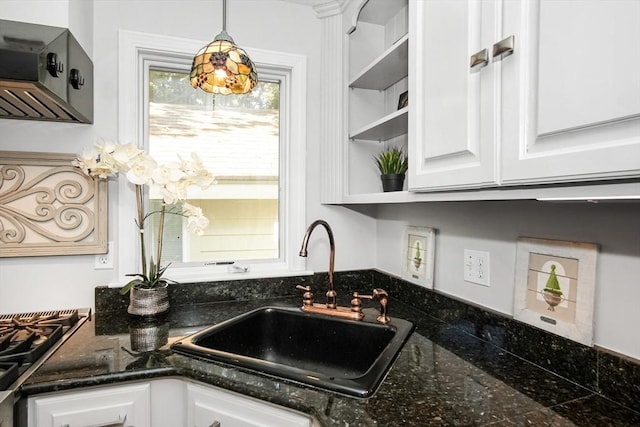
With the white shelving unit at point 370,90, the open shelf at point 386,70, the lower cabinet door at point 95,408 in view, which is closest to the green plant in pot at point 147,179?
the lower cabinet door at point 95,408

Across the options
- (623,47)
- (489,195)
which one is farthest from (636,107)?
(489,195)

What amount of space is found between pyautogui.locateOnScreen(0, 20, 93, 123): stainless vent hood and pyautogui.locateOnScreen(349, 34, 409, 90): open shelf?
1.11 meters

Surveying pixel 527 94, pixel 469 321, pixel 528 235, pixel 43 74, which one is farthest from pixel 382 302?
pixel 43 74

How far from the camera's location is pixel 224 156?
1811 millimetres

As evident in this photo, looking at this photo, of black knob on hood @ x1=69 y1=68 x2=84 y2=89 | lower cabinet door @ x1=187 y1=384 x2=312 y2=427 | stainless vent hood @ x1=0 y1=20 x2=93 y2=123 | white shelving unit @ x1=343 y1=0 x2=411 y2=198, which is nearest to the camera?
lower cabinet door @ x1=187 y1=384 x2=312 y2=427

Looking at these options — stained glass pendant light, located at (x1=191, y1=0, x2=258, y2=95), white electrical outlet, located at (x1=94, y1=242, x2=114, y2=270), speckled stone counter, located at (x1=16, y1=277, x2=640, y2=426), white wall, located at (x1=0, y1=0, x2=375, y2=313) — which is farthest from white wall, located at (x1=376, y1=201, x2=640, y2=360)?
white electrical outlet, located at (x1=94, y1=242, x2=114, y2=270)

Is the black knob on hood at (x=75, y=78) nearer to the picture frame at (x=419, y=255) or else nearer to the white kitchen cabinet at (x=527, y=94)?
the white kitchen cabinet at (x=527, y=94)

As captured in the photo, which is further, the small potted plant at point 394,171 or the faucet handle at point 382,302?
the small potted plant at point 394,171

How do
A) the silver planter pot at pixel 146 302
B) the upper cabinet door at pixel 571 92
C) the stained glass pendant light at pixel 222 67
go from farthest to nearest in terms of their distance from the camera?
the silver planter pot at pixel 146 302, the stained glass pendant light at pixel 222 67, the upper cabinet door at pixel 571 92

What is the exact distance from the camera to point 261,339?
4.94 ft

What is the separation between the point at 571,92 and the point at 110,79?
1.68 metres

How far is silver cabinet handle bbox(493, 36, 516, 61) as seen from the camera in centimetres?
74

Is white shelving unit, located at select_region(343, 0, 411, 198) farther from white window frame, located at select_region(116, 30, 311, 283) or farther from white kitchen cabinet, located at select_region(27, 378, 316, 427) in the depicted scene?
white kitchen cabinet, located at select_region(27, 378, 316, 427)

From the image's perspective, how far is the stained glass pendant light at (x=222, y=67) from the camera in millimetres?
1131
